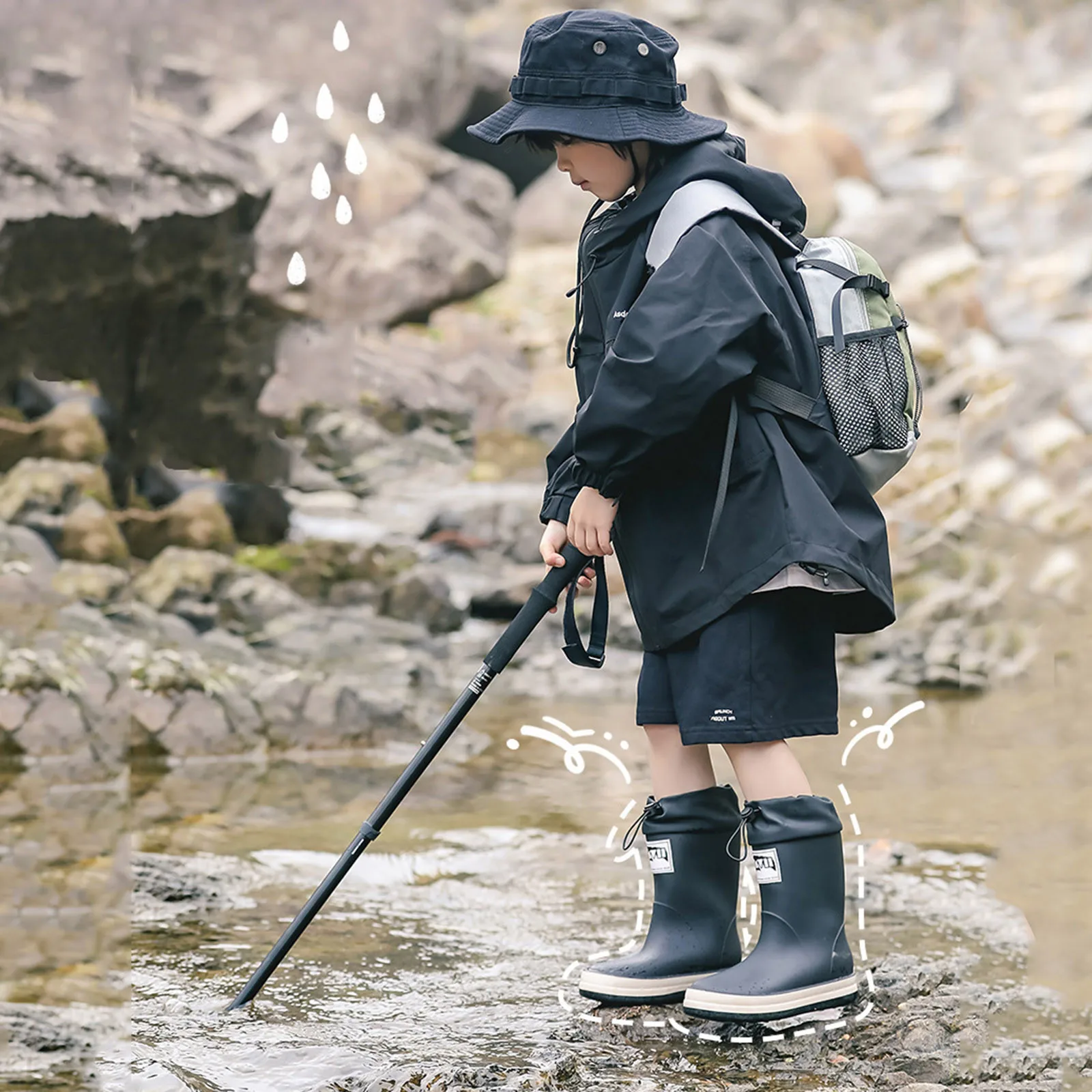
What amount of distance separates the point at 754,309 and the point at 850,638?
350 centimetres

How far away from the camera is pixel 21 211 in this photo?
167 inches

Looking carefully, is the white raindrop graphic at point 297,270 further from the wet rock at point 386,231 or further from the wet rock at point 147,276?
the wet rock at point 147,276

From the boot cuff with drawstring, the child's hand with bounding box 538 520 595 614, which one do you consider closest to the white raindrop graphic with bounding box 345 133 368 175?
the child's hand with bounding box 538 520 595 614

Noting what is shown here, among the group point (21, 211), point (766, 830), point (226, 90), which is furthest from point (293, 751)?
point (766, 830)

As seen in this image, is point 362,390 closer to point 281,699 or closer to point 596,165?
point 281,699

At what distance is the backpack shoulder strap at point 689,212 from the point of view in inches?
70.3

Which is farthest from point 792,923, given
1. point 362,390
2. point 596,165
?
point 362,390

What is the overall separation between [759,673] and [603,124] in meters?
0.71

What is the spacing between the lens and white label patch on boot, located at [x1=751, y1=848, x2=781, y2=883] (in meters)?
1.79

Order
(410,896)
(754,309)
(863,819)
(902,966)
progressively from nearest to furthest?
(754,309) < (902,966) < (410,896) < (863,819)

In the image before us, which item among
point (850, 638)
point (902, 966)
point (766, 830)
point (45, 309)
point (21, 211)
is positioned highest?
point (21, 211)

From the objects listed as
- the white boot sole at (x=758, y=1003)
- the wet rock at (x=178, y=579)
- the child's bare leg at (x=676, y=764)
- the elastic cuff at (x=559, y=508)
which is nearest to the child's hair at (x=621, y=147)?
the elastic cuff at (x=559, y=508)

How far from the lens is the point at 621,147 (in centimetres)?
187

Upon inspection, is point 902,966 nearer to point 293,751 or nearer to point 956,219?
point 293,751
